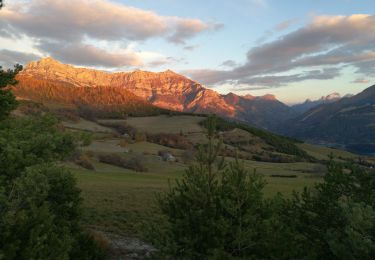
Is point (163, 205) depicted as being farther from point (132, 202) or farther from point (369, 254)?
point (132, 202)

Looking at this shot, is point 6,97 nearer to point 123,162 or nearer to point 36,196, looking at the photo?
point 36,196

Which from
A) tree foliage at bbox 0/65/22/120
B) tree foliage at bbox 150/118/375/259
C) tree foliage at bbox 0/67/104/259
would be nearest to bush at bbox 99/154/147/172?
tree foliage at bbox 0/65/22/120

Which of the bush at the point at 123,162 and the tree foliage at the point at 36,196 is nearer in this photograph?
the tree foliage at the point at 36,196

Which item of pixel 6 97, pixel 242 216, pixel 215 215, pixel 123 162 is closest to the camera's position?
pixel 242 216

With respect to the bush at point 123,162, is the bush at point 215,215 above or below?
above

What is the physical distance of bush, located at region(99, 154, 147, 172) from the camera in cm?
9781

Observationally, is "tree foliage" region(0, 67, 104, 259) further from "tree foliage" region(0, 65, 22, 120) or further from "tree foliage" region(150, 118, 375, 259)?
"tree foliage" region(150, 118, 375, 259)

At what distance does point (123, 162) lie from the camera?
327 ft

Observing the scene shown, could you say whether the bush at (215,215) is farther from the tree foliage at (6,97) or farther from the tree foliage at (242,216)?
the tree foliage at (6,97)

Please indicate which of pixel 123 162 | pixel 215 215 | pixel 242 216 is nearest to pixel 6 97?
pixel 215 215

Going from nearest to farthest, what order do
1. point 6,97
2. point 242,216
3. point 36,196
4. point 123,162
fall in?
point 36,196
point 242,216
point 6,97
point 123,162

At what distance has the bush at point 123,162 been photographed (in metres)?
97.8

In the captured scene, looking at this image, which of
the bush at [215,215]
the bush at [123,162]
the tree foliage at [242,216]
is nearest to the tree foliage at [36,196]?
the bush at [215,215]

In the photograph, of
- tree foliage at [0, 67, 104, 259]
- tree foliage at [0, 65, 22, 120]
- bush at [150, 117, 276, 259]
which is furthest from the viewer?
tree foliage at [0, 65, 22, 120]
